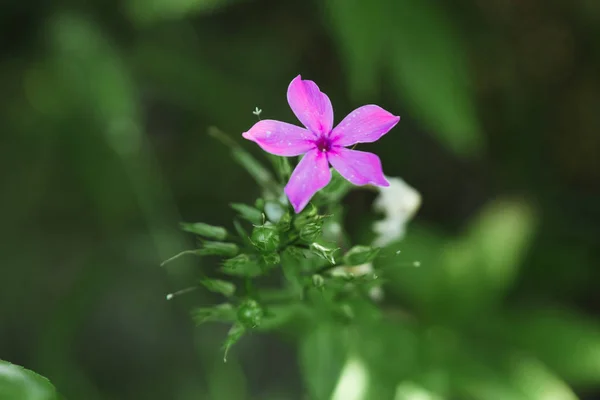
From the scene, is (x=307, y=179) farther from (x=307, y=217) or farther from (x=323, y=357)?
(x=323, y=357)

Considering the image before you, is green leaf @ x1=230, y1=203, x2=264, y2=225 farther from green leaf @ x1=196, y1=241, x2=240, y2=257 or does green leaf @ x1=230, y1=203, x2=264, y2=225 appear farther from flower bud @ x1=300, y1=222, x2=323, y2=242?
flower bud @ x1=300, y1=222, x2=323, y2=242

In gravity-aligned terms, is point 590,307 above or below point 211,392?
above

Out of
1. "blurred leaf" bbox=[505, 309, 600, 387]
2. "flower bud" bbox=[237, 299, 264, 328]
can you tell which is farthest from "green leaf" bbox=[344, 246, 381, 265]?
"blurred leaf" bbox=[505, 309, 600, 387]

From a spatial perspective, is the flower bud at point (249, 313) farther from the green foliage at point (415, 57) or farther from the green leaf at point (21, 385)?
the green foliage at point (415, 57)

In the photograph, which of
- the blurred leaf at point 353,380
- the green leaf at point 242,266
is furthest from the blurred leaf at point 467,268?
the green leaf at point 242,266

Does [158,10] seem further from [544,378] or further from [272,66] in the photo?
[544,378]

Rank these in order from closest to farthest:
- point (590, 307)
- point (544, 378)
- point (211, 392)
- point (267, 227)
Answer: point (267, 227) < point (544, 378) < point (211, 392) < point (590, 307)

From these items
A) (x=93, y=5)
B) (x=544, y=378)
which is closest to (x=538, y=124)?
(x=544, y=378)
